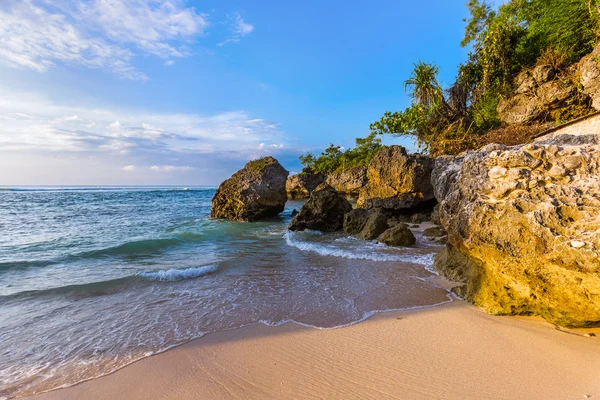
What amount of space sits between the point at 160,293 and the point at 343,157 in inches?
1592

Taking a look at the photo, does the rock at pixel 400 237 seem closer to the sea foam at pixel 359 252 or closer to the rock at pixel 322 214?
the sea foam at pixel 359 252

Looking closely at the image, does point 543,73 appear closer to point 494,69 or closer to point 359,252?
point 494,69

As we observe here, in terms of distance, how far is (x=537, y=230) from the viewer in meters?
3.85

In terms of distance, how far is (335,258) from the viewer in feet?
28.7

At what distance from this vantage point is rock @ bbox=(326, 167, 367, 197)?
37000 millimetres

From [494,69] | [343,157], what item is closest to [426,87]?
[494,69]

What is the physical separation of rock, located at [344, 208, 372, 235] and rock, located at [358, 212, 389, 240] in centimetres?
71

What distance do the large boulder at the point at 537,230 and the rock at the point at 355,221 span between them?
7.56 m

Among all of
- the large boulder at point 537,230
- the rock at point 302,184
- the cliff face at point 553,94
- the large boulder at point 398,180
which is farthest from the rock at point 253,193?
the rock at point 302,184

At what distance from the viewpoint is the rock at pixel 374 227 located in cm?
1135

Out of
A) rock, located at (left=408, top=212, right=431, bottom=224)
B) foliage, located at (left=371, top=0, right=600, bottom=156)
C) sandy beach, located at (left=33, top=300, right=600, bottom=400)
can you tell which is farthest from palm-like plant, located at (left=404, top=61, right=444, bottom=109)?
sandy beach, located at (left=33, top=300, right=600, bottom=400)

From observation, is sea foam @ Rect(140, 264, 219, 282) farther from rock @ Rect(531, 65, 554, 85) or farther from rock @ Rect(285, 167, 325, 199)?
rock @ Rect(285, 167, 325, 199)

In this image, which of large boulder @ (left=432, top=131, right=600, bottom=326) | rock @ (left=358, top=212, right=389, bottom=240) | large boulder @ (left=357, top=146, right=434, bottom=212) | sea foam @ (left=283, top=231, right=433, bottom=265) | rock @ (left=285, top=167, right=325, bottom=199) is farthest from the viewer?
rock @ (left=285, top=167, right=325, bottom=199)

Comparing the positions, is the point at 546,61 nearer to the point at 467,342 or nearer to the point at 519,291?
the point at 519,291
